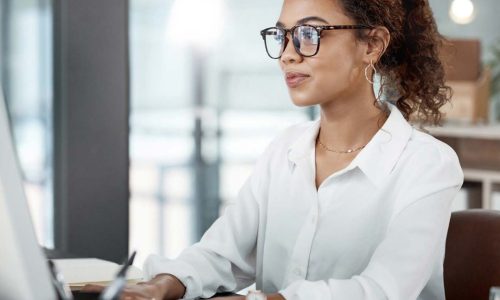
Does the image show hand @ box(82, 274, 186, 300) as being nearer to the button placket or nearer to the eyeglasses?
the button placket

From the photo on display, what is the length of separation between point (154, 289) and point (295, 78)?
478 millimetres

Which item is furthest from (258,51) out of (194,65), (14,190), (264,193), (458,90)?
(14,190)

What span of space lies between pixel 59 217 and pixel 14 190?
2.07 meters

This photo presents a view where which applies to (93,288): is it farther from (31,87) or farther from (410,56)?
(31,87)

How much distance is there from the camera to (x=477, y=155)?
176 inches

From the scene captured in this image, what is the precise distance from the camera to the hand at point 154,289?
1403 mm

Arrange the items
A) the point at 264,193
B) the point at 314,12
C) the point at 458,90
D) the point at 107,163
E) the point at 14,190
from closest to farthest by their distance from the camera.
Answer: the point at 14,190 → the point at 314,12 → the point at 264,193 → the point at 107,163 → the point at 458,90

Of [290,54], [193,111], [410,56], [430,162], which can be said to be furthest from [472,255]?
[193,111]

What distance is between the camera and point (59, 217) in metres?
2.86

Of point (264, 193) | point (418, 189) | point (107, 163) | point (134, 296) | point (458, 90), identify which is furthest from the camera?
point (458, 90)

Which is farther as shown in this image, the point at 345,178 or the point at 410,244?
the point at 345,178

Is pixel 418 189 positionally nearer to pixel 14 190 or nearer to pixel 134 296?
pixel 134 296

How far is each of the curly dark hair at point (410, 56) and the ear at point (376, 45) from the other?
0.01 metres

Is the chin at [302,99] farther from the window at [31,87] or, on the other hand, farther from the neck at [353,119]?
the window at [31,87]
